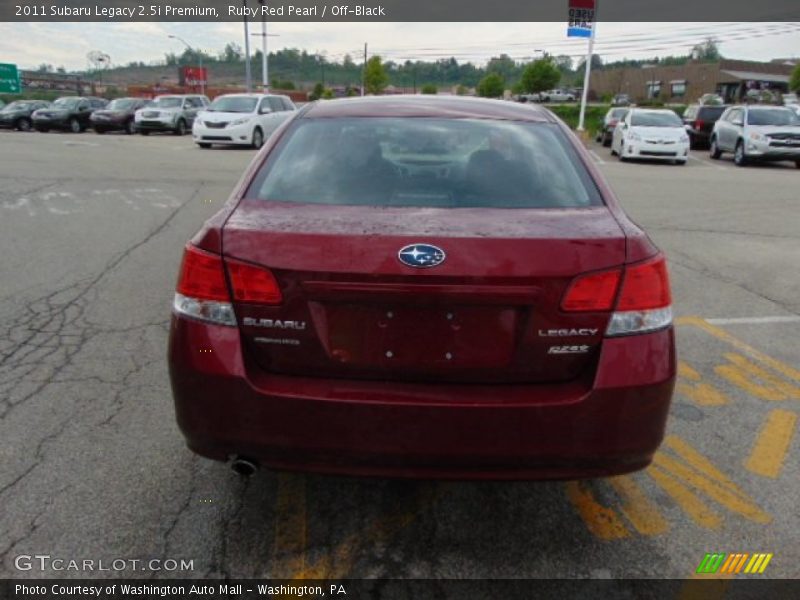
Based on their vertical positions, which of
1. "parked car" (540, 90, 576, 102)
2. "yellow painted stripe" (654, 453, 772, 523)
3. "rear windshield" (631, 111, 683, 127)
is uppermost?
"parked car" (540, 90, 576, 102)

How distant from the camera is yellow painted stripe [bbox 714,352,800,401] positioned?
3.97 metres

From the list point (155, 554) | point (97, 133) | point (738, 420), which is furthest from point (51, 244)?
point (97, 133)

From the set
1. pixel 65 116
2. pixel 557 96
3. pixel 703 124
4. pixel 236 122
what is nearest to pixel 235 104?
pixel 236 122

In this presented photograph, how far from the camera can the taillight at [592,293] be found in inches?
84.7

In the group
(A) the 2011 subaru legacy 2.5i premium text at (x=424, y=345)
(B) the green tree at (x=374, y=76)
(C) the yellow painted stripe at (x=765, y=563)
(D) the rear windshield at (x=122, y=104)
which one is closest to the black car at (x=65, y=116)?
(D) the rear windshield at (x=122, y=104)

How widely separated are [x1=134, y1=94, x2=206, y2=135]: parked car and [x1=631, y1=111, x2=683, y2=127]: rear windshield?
17742 mm

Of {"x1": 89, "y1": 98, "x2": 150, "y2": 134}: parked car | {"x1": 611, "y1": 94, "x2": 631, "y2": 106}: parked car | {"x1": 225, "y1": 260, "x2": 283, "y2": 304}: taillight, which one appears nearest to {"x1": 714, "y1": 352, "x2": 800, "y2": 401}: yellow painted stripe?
{"x1": 225, "y1": 260, "x2": 283, "y2": 304}: taillight

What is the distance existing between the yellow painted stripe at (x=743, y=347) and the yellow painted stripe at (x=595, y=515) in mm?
2190

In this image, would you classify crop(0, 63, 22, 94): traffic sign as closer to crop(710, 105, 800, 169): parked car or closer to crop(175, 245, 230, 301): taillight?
crop(710, 105, 800, 169): parked car

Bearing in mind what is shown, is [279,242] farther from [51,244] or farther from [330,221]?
[51,244]

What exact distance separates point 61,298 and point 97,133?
90.6 feet

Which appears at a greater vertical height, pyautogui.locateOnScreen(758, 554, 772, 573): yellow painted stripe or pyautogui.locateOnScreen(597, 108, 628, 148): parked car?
pyautogui.locateOnScreen(597, 108, 628, 148): parked car

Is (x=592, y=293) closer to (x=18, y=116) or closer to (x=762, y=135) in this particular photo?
(x=762, y=135)

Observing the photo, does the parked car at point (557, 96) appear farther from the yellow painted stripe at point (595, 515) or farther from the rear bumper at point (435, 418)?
the rear bumper at point (435, 418)
